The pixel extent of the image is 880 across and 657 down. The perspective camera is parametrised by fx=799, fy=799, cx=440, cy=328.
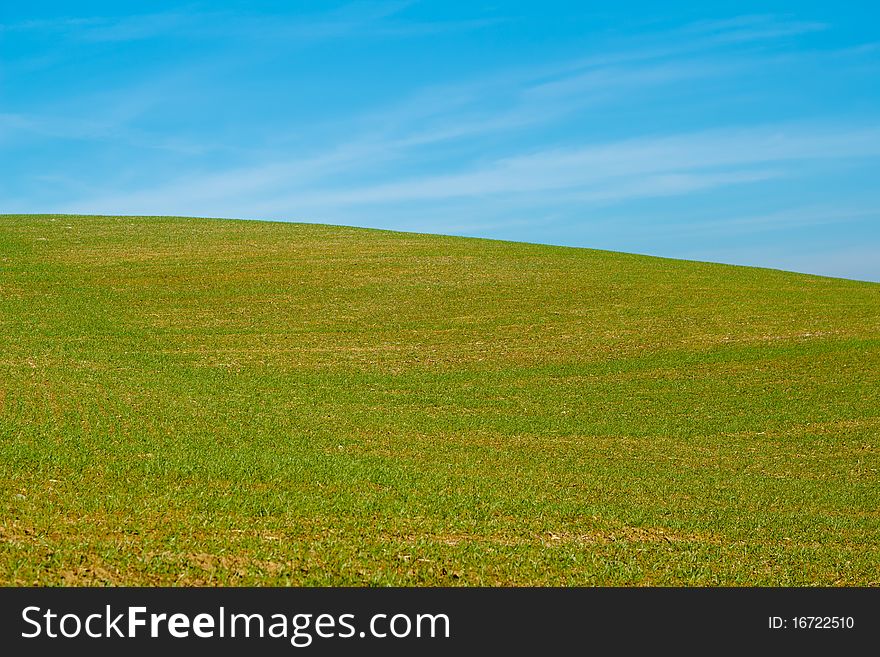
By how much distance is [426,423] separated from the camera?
48.7 feet

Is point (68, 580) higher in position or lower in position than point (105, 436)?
lower

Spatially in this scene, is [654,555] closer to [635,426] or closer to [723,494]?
[723,494]

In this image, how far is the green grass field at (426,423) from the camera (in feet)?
25.5

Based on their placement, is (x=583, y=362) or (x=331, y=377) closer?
(x=331, y=377)

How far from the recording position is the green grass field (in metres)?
7.78

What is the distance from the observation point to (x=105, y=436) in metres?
11.6

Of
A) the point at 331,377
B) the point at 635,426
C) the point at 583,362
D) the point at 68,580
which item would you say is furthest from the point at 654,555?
the point at 583,362
